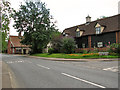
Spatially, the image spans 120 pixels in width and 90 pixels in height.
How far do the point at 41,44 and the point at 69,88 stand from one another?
3399 cm

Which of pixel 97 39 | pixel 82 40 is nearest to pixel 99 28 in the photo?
pixel 97 39

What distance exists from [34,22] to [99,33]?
1924 cm

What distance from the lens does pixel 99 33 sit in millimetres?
30984

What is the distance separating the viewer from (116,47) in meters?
21.2

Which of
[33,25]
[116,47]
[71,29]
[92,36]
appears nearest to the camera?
[116,47]

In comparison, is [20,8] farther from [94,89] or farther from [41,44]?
[94,89]

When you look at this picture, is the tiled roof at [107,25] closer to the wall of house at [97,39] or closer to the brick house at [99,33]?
the brick house at [99,33]

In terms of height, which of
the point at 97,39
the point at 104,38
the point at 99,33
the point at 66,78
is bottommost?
the point at 66,78

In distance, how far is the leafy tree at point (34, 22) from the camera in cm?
3756

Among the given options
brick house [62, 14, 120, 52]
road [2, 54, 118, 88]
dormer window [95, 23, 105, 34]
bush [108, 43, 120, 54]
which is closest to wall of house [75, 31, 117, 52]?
brick house [62, 14, 120, 52]

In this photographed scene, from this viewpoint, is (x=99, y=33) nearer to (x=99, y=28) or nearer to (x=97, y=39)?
(x=99, y=28)

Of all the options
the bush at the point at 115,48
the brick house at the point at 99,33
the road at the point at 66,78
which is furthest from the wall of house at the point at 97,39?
the road at the point at 66,78

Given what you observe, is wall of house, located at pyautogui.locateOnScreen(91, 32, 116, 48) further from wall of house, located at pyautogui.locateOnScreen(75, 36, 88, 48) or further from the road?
the road

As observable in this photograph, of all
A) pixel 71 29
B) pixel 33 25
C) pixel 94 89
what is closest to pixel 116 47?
pixel 94 89
